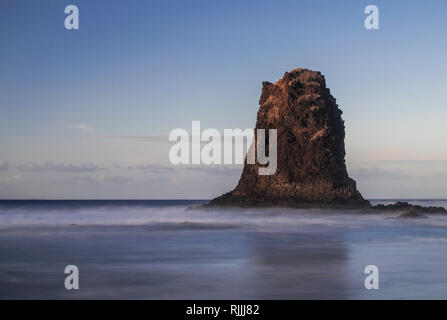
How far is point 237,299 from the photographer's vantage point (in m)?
10.5

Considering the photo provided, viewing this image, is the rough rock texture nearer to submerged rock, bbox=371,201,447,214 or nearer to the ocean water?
submerged rock, bbox=371,201,447,214

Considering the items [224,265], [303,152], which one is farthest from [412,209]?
[224,265]

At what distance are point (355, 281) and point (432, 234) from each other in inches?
613

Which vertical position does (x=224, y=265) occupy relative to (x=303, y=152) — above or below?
below

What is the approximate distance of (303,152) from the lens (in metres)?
51.3

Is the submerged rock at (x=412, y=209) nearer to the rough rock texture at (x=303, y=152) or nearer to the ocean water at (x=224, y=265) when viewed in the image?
the rough rock texture at (x=303, y=152)

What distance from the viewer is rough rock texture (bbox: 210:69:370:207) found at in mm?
49469

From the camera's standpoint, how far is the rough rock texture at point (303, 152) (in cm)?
4947

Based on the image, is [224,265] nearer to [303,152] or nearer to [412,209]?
[412,209]

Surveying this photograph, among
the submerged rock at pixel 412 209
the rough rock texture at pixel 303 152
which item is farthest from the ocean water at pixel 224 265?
the rough rock texture at pixel 303 152

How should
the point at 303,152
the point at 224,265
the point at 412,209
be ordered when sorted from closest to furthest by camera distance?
1. the point at 224,265
2. the point at 412,209
3. the point at 303,152

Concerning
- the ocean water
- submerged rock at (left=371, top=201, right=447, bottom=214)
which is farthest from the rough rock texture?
the ocean water
